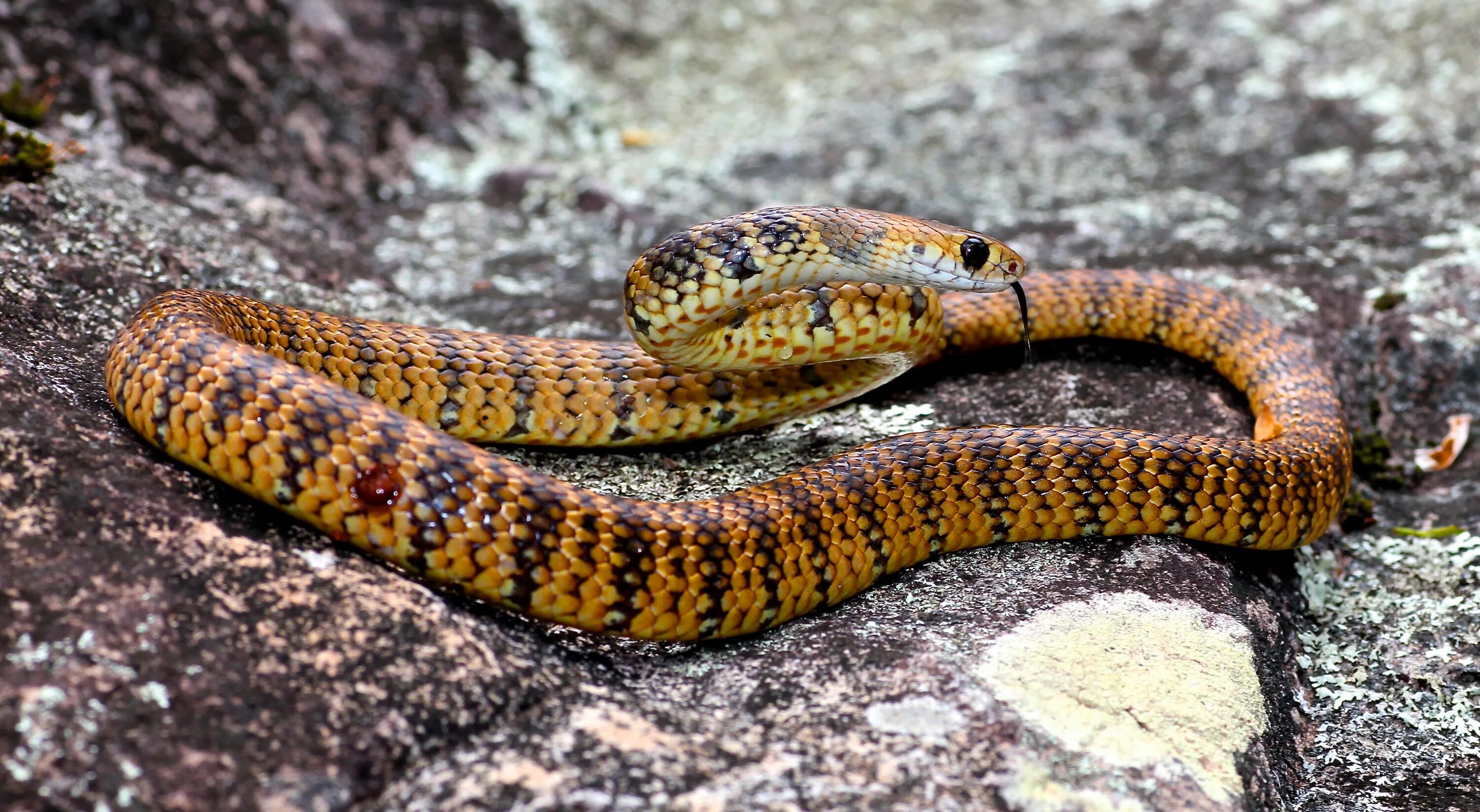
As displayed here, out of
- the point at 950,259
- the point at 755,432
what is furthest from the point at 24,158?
the point at 950,259

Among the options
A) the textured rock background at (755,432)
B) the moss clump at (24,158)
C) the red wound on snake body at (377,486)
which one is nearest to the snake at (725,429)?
the red wound on snake body at (377,486)

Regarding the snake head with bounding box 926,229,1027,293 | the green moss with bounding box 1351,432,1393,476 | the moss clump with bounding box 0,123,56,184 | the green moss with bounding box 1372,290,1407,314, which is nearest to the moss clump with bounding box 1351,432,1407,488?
the green moss with bounding box 1351,432,1393,476

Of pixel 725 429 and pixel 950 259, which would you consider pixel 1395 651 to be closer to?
pixel 950 259

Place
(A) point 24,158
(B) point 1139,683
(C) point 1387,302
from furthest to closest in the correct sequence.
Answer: (C) point 1387,302 < (A) point 24,158 < (B) point 1139,683

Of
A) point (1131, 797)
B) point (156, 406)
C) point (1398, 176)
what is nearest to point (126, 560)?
point (156, 406)

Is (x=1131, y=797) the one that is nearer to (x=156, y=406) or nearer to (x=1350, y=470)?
(x=1350, y=470)

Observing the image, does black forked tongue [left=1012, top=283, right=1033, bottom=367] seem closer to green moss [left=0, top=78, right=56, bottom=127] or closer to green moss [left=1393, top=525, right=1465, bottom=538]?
green moss [left=1393, top=525, right=1465, bottom=538]

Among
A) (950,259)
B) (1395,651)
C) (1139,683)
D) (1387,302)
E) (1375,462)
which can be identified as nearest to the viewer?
(1139,683)
